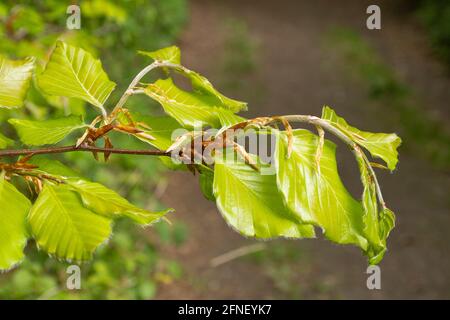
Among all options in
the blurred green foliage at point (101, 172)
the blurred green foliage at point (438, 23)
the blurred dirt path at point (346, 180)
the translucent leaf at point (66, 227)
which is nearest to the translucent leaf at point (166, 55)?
the translucent leaf at point (66, 227)

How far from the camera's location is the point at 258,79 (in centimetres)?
596

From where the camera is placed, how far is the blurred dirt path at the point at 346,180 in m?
3.15

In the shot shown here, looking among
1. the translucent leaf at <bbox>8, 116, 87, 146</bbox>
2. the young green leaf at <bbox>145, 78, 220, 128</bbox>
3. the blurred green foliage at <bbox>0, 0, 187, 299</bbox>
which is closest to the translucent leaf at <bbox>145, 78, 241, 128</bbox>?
the young green leaf at <bbox>145, 78, 220, 128</bbox>

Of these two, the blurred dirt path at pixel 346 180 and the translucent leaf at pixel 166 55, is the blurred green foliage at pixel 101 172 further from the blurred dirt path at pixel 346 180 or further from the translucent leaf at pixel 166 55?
the translucent leaf at pixel 166 55

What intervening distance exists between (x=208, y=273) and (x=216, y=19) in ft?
17.5

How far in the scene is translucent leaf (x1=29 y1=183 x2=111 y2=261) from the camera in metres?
0.53

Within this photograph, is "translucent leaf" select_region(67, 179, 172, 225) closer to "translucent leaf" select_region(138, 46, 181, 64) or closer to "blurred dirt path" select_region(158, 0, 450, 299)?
"translucent leaf" select_region(138, 46, 181, 64)

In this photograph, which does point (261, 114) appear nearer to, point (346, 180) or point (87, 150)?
point (346, 180)

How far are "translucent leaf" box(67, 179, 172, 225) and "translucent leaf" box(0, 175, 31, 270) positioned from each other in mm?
55

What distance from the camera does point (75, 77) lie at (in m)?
0.64

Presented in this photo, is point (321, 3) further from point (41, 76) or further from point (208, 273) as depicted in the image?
point (41, 76)

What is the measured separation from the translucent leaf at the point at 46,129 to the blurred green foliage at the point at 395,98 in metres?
4.20
